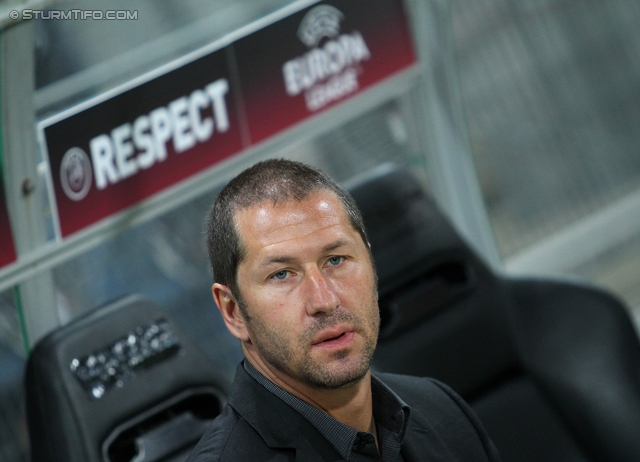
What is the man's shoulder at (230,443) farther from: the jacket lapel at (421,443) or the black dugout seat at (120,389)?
the black dugout seat at (120,389)

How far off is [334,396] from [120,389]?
0.61 metres

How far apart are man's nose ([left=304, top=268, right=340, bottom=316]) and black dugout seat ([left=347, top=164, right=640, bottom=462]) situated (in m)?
0.78

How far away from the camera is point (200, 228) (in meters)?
2.16

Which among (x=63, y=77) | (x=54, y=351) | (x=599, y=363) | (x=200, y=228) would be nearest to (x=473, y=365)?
(x=599, y=363)

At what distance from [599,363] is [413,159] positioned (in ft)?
3.14

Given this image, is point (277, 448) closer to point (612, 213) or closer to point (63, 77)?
point (63, 77)

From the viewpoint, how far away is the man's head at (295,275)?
1.11 m

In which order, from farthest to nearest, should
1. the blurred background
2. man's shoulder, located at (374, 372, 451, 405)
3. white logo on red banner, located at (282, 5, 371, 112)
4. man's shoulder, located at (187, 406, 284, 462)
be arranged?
white logo on red banner, located at (282, 5, 371, 112) → the blurred background → man's shoulder, located at (374, 372, 451, 405) → man's shoulder, located at (187, 406, 284, 462)

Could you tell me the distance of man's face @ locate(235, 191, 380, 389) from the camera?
1113 millimetres

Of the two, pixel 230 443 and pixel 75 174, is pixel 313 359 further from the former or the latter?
pixel 75 174

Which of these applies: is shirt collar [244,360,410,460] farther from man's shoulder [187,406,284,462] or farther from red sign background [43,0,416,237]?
red sign background [43,0,416,237]

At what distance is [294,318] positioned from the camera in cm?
112

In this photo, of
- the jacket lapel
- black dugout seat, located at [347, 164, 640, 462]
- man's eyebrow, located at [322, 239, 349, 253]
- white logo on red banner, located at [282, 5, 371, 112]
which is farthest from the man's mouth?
white logo on red banner, located at [282, 5, 371, 112]

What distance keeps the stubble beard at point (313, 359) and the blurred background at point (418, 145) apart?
85cm
